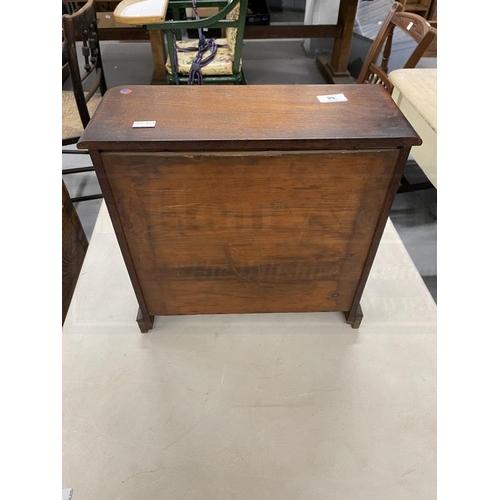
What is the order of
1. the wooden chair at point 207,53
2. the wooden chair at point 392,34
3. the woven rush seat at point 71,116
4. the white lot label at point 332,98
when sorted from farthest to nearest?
the wooden chair at point 207,53
the woven rush seat at point 71,116
the wooden chair at point 392,34
the white lot label at point 332,98

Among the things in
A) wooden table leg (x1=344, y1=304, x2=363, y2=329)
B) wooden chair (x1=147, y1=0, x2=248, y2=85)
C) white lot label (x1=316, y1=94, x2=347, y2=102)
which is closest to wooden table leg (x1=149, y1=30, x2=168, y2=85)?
wooden chair (x1=147, y1=0, x2=248, y2=85)

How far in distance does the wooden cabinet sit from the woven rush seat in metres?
0.75

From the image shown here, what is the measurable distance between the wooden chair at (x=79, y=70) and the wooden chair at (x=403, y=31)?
4.24 feet

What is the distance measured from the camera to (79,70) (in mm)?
1649

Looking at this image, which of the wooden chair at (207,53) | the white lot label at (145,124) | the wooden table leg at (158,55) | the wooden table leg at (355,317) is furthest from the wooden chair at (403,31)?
the wooden table leg at (158,55)

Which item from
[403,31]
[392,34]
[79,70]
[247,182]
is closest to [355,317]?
[247,182]

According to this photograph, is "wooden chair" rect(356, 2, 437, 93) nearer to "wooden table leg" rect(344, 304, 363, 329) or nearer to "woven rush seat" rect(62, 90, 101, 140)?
"wooden table leg" rect(344, 304, 363, 329)

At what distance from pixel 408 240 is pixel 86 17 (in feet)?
5.95

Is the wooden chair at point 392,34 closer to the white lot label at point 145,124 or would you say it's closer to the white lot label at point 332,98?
the white lot label at point 332,98

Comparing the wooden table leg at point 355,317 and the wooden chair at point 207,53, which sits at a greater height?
the wooden chair at point 207,53

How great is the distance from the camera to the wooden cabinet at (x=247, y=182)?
0.97 meters

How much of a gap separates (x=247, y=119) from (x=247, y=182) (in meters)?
0.17

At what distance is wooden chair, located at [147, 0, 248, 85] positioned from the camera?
2027mm

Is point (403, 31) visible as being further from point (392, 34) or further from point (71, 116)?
point (71, 116)
